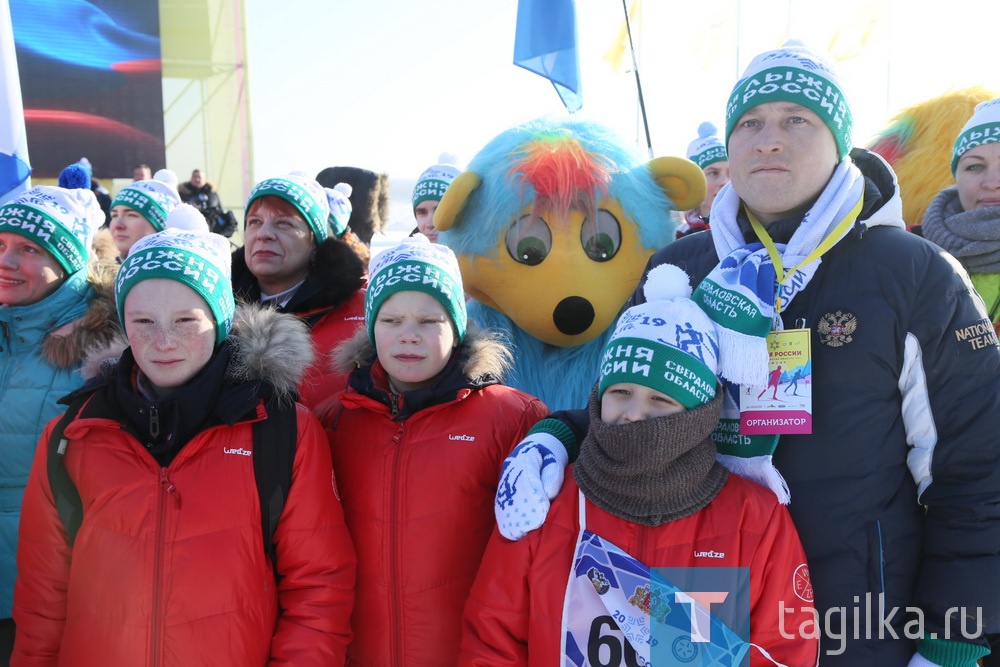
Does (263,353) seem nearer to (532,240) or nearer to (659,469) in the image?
(659,469)

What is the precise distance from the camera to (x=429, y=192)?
16.9 ft

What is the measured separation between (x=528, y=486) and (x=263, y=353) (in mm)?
818

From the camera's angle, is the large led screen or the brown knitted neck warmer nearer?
the brown knitted neck warmer

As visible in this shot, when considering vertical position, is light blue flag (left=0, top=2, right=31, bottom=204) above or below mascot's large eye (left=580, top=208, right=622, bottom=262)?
above

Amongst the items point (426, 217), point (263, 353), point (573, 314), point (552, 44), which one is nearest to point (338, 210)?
point (426, 217)

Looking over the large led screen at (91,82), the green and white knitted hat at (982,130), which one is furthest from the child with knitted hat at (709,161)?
the large led screen at (91,82)

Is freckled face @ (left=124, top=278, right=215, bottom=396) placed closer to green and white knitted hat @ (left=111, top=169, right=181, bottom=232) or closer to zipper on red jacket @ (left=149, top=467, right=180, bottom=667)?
zipper on red jacket @ (left=149, top=467, right=180, bottom=667)

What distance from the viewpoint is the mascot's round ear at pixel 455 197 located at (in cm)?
286

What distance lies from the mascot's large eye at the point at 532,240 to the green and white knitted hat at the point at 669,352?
1058 millimetres

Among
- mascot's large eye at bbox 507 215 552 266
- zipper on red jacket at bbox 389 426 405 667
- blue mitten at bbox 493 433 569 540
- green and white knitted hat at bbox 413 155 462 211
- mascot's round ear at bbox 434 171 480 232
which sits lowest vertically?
zipper on red jacket at bbox 389 426 405 667

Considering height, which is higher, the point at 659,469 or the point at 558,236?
the point at 558,236

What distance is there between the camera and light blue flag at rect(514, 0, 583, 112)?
489 cm

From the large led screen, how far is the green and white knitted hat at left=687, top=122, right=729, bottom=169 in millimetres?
9263

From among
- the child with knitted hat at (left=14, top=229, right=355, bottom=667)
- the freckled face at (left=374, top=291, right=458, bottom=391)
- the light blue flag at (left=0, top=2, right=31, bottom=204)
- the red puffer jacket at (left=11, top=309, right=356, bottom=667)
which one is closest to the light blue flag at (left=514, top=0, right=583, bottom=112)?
the light blue flag at (left=0, top=2, right=31, bottom=204)
